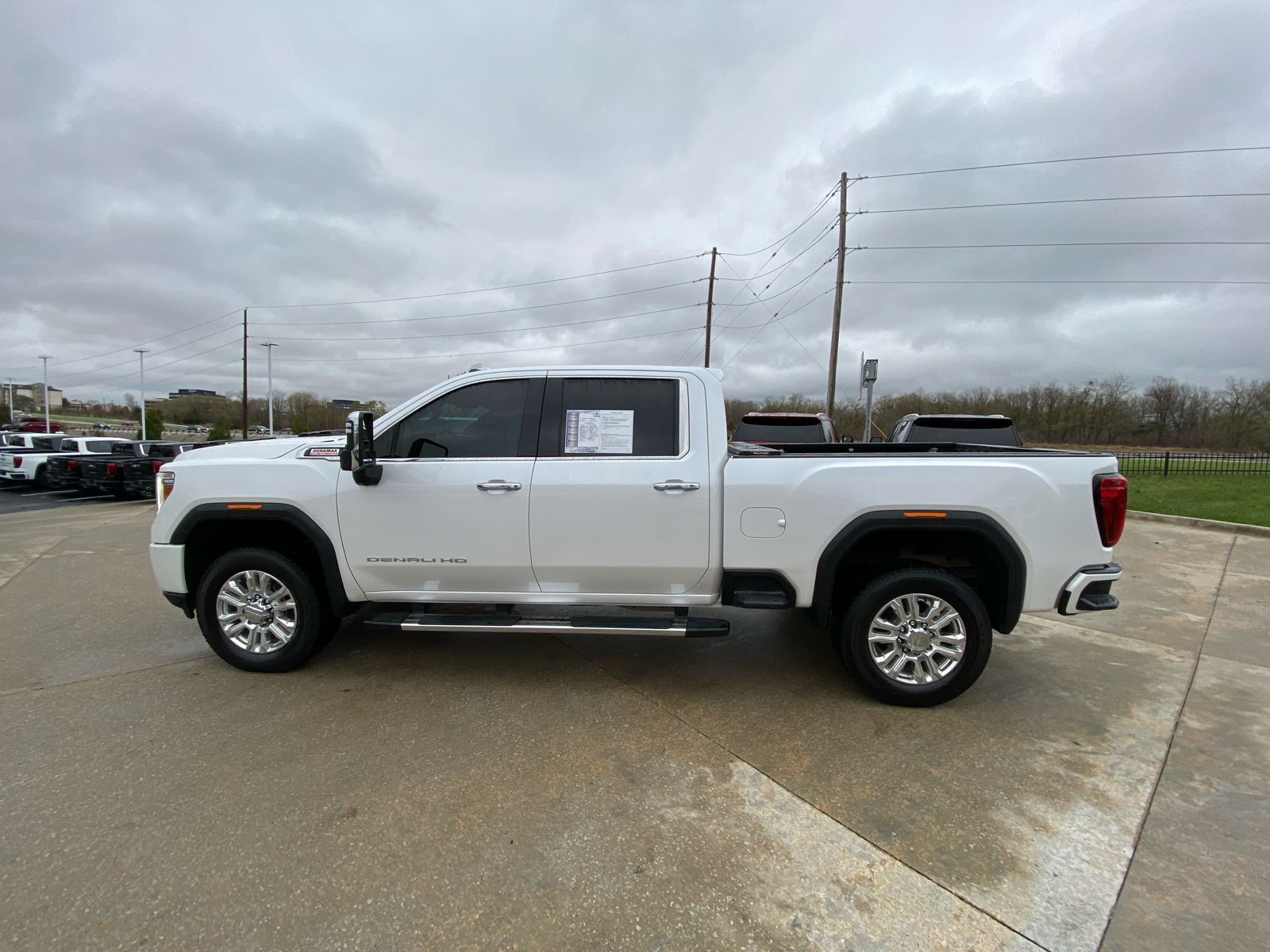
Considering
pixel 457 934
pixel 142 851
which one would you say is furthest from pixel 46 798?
pixel 457 934

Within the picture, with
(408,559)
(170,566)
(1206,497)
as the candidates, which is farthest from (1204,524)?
(170,566)

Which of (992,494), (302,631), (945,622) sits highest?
(992,494)

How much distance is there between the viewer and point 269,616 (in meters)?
3.82

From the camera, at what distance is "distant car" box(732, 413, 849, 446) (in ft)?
28.6

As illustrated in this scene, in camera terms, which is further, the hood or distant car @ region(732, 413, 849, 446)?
distant car @ region(732, 413, 849, 446)

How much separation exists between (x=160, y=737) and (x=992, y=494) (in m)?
4.51

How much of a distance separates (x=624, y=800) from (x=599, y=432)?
6.48ft

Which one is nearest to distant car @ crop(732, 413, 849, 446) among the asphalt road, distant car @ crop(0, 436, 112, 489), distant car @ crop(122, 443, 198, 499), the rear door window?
the rear door window

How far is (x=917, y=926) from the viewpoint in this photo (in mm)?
1976

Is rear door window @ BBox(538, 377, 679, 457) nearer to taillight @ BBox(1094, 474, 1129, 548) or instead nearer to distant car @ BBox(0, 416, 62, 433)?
taillight @ BBox(1094, 474, 1129, 548)

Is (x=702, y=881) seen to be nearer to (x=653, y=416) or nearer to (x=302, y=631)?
(x=653, y=416)

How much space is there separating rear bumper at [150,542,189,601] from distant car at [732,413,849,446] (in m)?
6.71

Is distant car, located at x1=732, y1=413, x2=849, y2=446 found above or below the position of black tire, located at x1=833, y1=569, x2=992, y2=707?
above

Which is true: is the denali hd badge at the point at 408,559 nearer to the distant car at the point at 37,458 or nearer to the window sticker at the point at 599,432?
the window sticker at the point at 599,432
